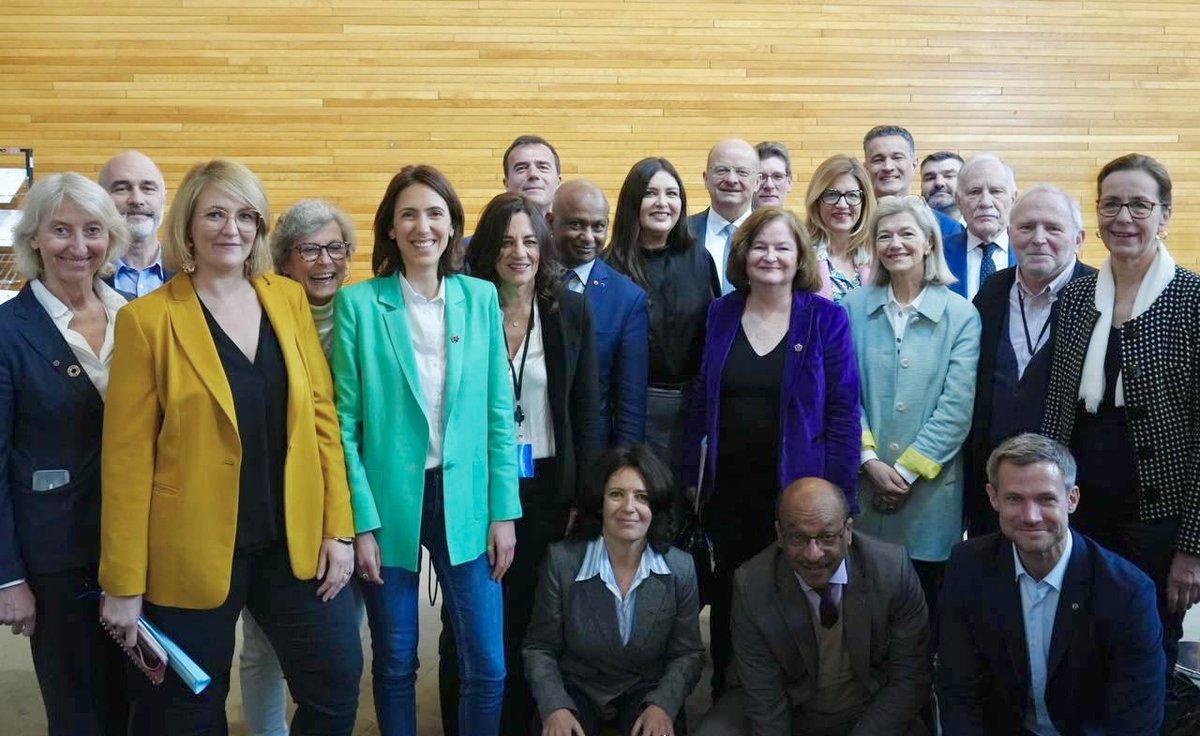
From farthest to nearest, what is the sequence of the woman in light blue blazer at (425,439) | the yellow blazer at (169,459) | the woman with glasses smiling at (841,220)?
the woman with glasses smiling at (841,220) → the woman in light blue blazer at (425,439) → the yellow blazer at (169,459)

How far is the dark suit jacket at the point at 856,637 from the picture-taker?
258cm

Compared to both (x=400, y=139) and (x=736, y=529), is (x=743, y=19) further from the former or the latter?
(x=736, y=529)

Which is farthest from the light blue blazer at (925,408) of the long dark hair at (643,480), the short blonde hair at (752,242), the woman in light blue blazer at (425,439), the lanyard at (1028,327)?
→ the woman in light blue blazer at (425,439)

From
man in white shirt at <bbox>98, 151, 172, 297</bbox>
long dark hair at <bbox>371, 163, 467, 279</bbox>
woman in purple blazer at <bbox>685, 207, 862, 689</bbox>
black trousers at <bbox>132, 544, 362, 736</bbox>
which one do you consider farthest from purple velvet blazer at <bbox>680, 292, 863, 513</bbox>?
man in white shirt at <bbox>98, 151, 172, 297</bbox>

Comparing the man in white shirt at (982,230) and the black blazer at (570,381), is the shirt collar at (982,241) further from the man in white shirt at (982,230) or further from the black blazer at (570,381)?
the black blazer at (570,381)

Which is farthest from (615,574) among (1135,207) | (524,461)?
(1135,207)

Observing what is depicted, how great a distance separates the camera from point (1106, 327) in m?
2.46

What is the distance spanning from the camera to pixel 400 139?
22.0ft

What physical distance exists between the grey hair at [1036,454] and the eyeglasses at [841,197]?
1.14 meters

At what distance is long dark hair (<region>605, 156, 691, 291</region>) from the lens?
2.96 meters

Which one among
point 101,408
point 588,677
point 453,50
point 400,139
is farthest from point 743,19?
point 101,408

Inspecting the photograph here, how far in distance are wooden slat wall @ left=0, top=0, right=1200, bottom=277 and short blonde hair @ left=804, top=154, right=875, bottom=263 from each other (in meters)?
3.48

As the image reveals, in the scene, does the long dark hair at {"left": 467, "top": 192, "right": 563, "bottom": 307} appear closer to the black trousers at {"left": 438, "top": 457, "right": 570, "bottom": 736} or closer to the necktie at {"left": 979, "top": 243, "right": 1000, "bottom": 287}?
the black trousers at {"left": 438, "top": 457, "right": 570, "bottom": 736}

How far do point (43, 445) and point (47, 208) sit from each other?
501 millimetres
